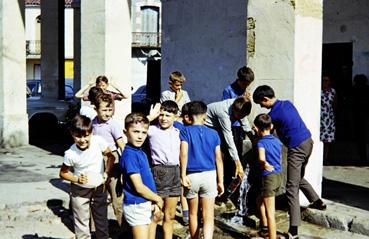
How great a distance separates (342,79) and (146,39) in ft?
101

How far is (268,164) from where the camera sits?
6.00 m

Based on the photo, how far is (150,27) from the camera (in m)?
43.9

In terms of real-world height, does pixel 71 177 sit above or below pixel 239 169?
above

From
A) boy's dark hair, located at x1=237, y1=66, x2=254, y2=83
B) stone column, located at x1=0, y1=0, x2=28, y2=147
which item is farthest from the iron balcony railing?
boy's dark hair, located at x1=237, y1=66, x2=254, y2=83

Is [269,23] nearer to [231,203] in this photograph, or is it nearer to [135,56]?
[231,203]

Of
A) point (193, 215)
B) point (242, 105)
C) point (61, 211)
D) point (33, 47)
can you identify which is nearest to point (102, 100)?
point (193, 215)

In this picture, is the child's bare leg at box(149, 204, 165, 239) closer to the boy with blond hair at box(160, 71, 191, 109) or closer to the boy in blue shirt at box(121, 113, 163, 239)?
the boy in blue shirt at box(121, 113, 163, 239)

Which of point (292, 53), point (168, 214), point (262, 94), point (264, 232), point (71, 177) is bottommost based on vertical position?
point (264, 232)

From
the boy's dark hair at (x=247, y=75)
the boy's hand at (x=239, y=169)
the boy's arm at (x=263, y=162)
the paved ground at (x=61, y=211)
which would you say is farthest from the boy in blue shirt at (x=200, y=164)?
the boy's dark hair at (x=247, y=75)

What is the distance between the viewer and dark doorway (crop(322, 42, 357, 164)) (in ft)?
44.1

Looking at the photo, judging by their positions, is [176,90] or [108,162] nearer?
[108,162]

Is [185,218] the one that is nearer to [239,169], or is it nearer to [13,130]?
[239,169]

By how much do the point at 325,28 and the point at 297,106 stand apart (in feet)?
24.5

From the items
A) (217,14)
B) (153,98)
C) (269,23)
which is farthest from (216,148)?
(153,98)
